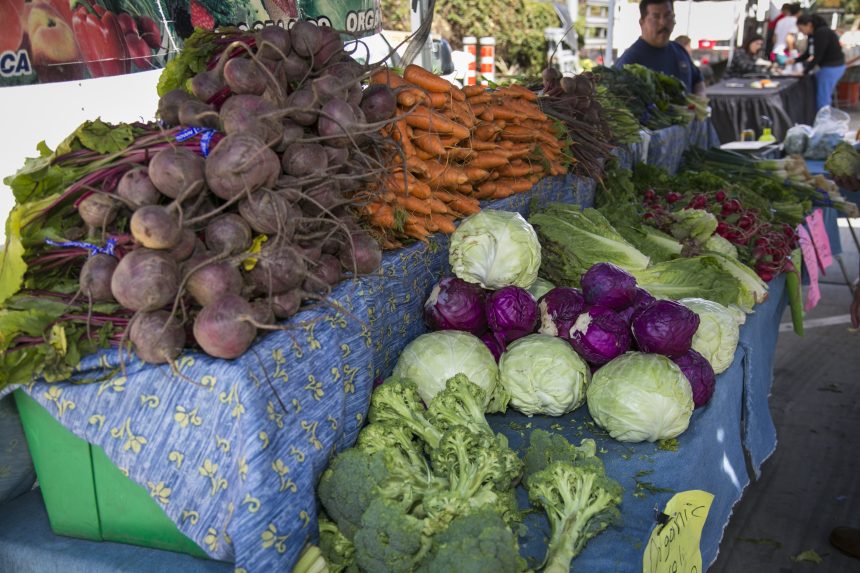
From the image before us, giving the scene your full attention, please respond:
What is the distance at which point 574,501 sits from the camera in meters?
1.67

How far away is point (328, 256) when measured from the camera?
1.87 meters

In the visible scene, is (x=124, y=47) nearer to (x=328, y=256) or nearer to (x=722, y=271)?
(x=328, y=256)

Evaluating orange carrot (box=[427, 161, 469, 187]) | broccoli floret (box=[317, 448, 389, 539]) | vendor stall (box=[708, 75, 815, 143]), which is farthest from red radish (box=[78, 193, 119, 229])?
vendor stall (box=[708, 75, 815, 143])

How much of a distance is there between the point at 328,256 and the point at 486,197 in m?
1.26

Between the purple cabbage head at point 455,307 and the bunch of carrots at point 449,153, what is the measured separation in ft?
0.65

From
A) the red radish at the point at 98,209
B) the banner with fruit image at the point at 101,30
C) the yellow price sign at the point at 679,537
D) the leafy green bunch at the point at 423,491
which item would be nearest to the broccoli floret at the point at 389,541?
the leafy green bunch at the point at 423,491

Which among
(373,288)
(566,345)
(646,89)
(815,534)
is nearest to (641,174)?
(646,89)

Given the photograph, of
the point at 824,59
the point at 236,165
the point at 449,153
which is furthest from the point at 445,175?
the point at 824,59

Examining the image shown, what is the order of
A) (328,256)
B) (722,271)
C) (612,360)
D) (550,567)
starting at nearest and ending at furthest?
(550,567)
(328,256)
(612,360)
(722,271)

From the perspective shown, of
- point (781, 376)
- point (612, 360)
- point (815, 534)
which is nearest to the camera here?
point (612, 360)

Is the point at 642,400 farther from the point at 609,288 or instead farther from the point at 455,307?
the point at 455,307

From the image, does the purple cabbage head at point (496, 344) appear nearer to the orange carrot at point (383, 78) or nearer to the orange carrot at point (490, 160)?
the orange carrot at point (490, 160)

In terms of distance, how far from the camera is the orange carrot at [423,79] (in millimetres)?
2688

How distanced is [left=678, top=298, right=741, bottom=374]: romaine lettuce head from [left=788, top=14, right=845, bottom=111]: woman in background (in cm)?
1216
